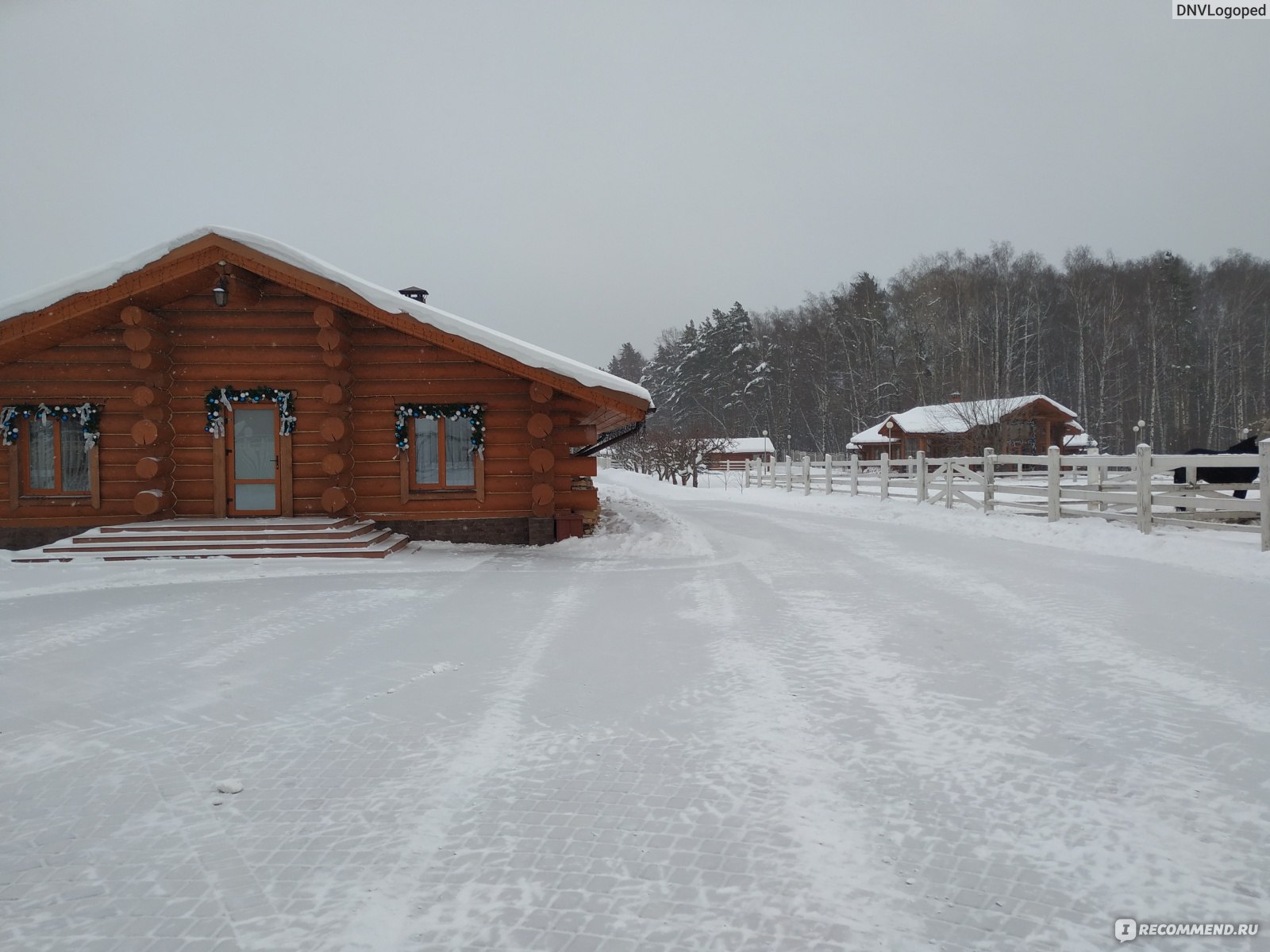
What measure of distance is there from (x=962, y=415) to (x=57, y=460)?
30618 millimetres

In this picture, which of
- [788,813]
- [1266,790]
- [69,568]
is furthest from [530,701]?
[69,568]

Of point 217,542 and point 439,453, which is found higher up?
point 439,453

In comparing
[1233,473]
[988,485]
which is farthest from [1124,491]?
[988,485]

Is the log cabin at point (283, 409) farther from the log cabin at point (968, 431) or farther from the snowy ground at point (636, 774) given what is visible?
the log cabin at point (968, 431)

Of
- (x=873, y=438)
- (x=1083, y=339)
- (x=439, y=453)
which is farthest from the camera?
(x=873, y=438)

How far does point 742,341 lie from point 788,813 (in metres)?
66.0

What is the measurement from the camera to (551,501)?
36.4 feet

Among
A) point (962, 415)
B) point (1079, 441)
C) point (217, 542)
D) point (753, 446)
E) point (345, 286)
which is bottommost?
point (217, 542)

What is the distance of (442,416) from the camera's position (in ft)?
36.8

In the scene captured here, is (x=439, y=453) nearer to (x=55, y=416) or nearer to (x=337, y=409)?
(x=337, y=409)

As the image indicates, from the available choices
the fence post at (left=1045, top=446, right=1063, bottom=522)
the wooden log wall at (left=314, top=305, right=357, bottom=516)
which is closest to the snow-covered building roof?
the fence post at (left=1045, top=446, right=1063, bottom=522)

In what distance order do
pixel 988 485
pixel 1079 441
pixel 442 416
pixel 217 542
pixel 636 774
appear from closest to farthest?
pixel 636 774 < pixel 217 542 < pixel 442 416 < pixel 988 485 < pixel 1079 441

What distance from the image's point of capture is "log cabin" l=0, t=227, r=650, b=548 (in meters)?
10.1

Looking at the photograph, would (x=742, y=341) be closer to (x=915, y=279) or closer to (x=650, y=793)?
(x=915, y=279)
